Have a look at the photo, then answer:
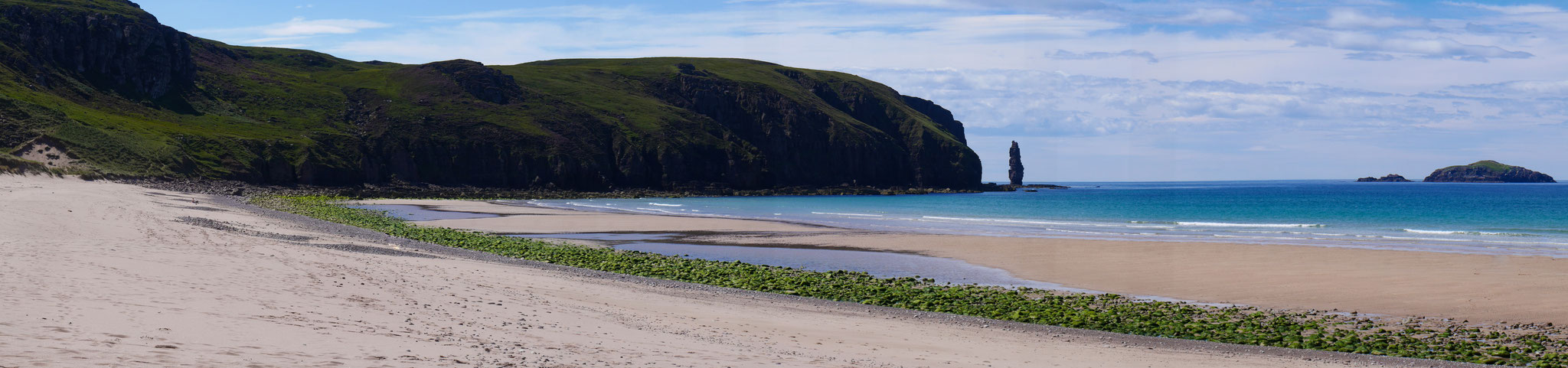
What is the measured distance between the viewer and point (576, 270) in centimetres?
2591

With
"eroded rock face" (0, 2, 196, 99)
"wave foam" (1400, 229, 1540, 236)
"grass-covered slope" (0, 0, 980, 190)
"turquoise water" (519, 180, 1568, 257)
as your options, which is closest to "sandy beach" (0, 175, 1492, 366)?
"turquoise water" (519, 180, 1568, 257)

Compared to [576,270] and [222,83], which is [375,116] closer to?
[222,83]

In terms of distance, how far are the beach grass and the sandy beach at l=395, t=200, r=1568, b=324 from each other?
2014mm

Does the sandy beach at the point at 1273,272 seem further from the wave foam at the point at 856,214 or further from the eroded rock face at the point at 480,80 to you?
the eroded rock face at the point at 480,80

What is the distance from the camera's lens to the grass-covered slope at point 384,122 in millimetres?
Result: 105000

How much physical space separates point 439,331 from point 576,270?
1380 cm

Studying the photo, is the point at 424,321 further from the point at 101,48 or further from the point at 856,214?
the point at 101,48

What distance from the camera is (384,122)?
14275 cm

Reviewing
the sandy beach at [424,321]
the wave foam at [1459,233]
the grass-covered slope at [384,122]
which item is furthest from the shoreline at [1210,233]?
the grass-covered slope at [384,122]

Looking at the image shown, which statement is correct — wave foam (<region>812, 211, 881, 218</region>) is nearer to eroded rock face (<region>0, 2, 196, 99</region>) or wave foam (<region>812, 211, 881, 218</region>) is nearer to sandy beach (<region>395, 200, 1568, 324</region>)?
sandy beach (<region>395, 200, 1568, 324</region>)

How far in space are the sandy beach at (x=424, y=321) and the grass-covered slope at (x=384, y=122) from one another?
7605cm

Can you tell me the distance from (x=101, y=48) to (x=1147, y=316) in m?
155

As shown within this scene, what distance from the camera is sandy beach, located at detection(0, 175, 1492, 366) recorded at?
977 cm

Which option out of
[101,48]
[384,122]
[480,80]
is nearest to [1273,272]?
[384,122]
